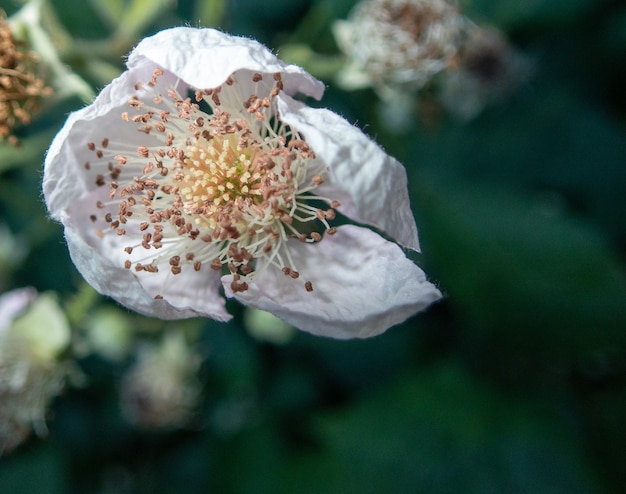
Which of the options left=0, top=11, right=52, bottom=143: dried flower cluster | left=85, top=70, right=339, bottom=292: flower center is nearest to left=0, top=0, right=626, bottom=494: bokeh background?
left=0, top=11, right=52, bottom=143: dried flower cluster

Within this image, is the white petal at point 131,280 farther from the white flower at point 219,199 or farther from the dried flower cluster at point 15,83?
the dried flower cluster at point 15,83

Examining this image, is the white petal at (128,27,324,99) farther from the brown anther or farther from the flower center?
the brown anther

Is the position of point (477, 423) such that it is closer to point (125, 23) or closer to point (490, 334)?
point (490, 334)

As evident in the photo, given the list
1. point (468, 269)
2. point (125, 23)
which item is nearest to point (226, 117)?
point (125, 23)

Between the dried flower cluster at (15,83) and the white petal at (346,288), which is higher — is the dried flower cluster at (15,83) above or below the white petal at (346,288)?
below

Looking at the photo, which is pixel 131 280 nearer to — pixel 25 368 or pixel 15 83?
pixel 15 83

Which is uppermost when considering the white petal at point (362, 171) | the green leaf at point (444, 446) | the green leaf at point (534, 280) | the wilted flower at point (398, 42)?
the white petal at point (362, 171)

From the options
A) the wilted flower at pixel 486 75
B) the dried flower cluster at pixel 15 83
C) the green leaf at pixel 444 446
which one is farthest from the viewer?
the wilted flower at pixel 486 75

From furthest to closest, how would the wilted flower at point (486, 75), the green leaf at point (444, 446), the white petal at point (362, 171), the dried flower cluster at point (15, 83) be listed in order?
1. the wilted flower at point (486, 75)
2. the green leaf at point (444, 446)
3. the dried flower cluster at point (15, 83)
4. the white petal at point (362, 171)

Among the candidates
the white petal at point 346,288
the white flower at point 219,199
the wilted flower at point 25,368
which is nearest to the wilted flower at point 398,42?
the white flower at point 219,199
